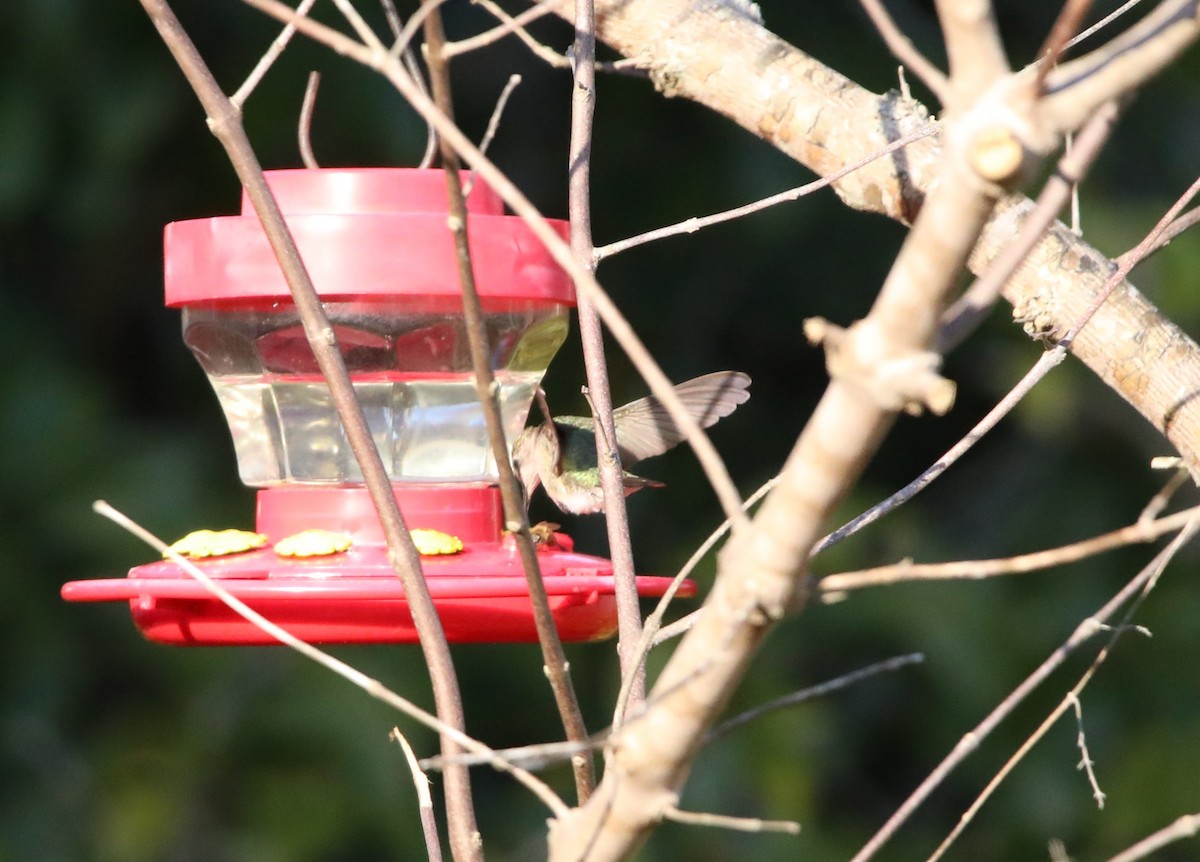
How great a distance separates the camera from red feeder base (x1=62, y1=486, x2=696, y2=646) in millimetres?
1694

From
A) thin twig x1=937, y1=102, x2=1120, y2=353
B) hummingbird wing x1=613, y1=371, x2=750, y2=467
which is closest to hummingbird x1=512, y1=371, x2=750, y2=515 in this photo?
hummingbird wing x1=613, y1=371, x2=750, y2=467

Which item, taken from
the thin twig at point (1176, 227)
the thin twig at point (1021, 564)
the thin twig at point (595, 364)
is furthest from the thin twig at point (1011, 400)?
the thin twig at point (1021, 564)

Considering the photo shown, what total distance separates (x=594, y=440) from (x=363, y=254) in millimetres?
831

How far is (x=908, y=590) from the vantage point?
5.05m

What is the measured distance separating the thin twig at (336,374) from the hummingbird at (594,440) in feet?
2.09

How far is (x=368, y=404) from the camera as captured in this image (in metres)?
2.19

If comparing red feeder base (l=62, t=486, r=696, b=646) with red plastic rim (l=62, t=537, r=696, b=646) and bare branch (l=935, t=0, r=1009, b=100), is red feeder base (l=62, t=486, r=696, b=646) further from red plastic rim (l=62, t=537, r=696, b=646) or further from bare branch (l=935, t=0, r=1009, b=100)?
bare branch (l=935, t=0, r=1009, b=100)

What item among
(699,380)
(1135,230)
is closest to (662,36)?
(699,380)

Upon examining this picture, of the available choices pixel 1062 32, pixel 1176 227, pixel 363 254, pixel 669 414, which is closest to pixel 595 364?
pixel 363 254

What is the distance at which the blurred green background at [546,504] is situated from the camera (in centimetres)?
447

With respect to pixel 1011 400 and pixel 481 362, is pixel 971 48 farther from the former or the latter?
pixel 1011 400

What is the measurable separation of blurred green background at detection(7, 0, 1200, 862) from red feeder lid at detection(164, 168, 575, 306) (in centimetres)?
248

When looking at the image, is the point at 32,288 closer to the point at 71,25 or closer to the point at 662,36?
the point at 71,25

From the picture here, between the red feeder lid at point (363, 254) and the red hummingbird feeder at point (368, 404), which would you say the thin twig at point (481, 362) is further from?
the red feeder lid at point (363, 254)
